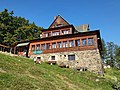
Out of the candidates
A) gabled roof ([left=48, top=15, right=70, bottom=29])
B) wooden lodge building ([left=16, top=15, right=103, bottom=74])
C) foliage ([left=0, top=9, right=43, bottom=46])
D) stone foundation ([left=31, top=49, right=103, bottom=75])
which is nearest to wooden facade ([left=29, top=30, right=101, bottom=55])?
wooden lodge building ([left=16, top=15, right=103, bottom=74])

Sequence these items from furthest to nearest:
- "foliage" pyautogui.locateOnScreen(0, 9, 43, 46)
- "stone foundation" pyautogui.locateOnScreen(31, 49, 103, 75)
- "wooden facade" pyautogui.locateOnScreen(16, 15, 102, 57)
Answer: "foliage" pyautogui.locateOnScreen(0, 9, 43, 46)
"wooden facade" pyautogui.locateOnScreen(16, 15, 102, 57)
"stone foundation" pyautogui.locateOnScreen(31, 49, 103, 75)

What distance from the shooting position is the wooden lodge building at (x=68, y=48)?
39.4 m

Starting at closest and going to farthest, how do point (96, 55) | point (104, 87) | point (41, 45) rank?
point (104, 87), point (96, 55), point (41, 45)

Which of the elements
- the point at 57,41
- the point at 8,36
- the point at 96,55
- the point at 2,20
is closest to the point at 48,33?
the point at 57,41

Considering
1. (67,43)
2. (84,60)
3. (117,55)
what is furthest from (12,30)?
(117,55)

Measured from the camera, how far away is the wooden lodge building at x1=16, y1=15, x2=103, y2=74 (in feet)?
129

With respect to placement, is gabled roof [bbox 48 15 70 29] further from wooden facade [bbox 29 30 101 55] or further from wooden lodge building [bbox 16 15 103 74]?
wooden facade [bbox 29 30 101 55]

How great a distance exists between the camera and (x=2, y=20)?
70.8 m

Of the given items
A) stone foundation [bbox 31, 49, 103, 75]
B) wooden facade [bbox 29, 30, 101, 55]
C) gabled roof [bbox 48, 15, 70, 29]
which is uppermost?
gabled roof [bbox 48, 15, 70, 29]

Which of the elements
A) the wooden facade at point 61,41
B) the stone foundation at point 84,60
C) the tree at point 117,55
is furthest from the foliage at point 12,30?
the tree at point 117,55

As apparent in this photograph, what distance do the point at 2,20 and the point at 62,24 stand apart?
30.5 m

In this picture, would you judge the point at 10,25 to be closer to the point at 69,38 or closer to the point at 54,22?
the point at 54,22

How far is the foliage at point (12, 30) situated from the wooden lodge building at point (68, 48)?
18.7 metres

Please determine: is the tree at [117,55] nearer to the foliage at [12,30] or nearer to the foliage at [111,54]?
the foliage at [111,54]
